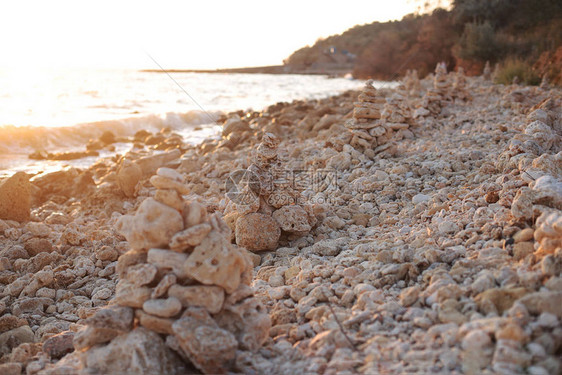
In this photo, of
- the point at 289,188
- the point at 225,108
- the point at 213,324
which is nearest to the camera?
the point at 213,324

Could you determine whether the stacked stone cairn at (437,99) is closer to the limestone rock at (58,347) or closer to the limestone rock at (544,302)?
the limestone rock at (544,302)

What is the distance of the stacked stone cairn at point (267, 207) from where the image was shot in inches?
197

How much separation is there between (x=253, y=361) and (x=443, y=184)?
3.86 m

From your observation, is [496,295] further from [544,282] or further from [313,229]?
[313,229]

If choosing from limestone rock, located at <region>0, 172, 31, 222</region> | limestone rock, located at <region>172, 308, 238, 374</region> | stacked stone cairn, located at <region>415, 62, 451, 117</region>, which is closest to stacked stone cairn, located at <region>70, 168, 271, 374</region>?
limestone rock, located at <region>172, 308, 238, 374</region>

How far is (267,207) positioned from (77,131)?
47.0 ft

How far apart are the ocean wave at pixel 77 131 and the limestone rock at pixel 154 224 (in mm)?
8630

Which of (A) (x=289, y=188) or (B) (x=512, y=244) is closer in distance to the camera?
(B) (x=512, y=244)

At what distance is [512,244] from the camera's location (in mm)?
3594

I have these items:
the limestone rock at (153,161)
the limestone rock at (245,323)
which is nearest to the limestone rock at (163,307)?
the limestone rock at (245,323)

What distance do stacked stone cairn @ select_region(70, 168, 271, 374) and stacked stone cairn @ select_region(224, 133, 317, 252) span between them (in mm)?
1702

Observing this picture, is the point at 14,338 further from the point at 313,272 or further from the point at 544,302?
the point at 544,302

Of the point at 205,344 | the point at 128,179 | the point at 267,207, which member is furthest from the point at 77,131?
the point at 205,344

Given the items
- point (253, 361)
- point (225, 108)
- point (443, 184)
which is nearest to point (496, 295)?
point (253, 361)
